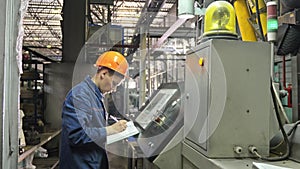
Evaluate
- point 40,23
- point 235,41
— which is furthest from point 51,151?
point 40,23

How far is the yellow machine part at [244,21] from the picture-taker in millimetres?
1653

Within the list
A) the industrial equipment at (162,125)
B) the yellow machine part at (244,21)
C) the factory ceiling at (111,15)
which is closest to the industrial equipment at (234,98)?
the industrial equipment at (162,125)

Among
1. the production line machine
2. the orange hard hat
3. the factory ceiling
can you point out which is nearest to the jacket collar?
the orange hard hat

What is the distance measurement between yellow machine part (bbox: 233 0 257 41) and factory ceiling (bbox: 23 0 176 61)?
10.1 ft

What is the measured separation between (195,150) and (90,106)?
694 mm

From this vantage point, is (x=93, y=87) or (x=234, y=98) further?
(x=93, y=87)

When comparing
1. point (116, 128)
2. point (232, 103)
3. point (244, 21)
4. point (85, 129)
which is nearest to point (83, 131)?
point (85, 129)

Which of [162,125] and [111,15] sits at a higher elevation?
[111,15]

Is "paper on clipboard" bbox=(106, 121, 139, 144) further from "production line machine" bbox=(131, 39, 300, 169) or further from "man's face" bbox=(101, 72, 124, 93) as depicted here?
"production line machine" bbox=(131, 39, 300, 169)

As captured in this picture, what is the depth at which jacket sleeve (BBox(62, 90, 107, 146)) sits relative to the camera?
1624mm

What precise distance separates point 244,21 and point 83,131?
1.10 m

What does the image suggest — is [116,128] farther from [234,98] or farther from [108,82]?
[234,98]

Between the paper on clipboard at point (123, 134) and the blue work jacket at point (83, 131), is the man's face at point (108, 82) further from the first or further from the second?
the paper on clipboard at point (123, 134)

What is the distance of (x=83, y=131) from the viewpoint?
5.32 feet
